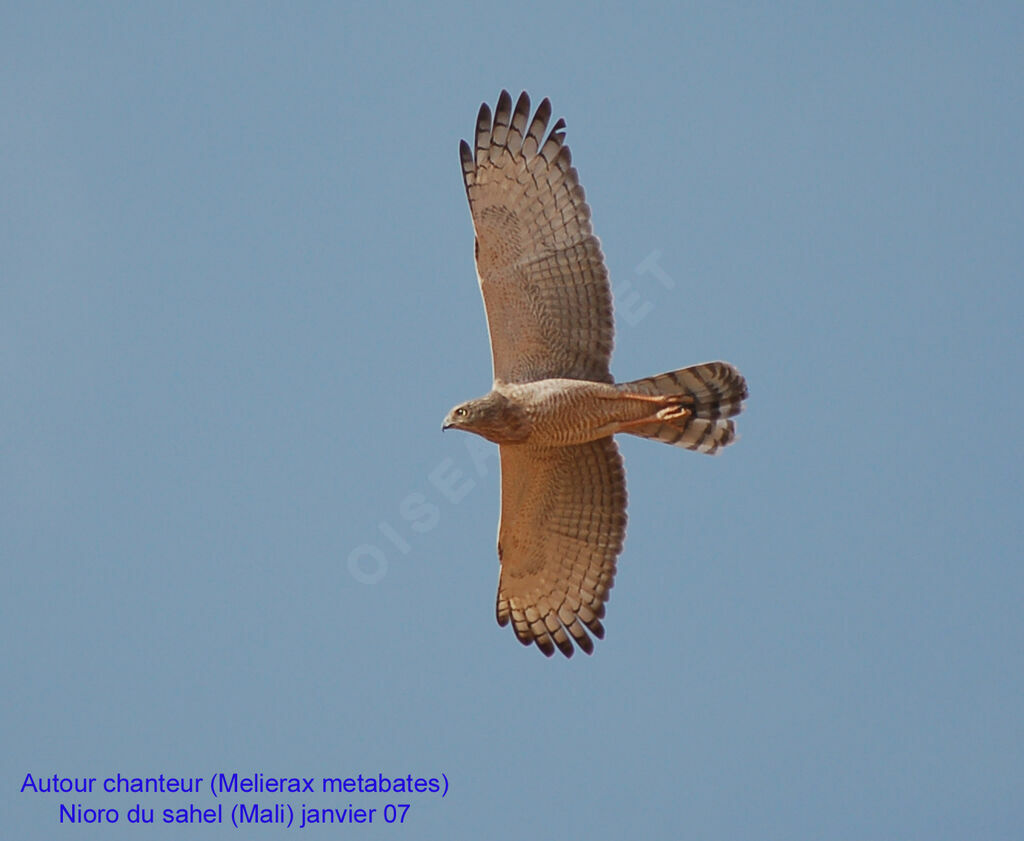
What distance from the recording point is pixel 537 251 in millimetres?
13641

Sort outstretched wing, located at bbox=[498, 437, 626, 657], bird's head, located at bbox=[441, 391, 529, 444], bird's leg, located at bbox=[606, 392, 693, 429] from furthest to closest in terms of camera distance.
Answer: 1. outstretched wing, located at bbox=[498, 437, 626, 657]
2. bird's leg, located at bbox=[606, 392, 693, 429]
3. bird's head, located at bbox=[441, 391, 529, 444]

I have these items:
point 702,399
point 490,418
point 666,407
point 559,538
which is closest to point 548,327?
point 490,418

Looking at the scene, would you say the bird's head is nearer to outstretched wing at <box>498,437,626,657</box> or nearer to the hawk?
the hawk

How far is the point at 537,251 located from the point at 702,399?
1.64 m

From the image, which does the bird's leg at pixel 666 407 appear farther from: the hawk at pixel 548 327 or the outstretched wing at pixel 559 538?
the outstretched wing at pixel 559 538

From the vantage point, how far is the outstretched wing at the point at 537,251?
13.6 metres

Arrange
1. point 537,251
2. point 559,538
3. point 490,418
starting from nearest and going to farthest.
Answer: point 490,418, point 537,251, point 559,538

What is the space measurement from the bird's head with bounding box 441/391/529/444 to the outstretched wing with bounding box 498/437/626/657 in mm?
345

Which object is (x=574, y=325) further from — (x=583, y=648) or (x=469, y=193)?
(x=583, y=648)

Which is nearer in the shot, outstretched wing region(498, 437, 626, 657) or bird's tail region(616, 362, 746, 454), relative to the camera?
bird's tail region(616, 362, 746, 454)

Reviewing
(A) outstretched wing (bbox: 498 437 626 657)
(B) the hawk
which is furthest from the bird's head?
(A) outstretched wing (bbox: 498 437 626 657)

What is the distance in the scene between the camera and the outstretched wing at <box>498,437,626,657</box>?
14070 millimetres

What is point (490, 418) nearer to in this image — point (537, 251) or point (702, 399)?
point (537, 251)

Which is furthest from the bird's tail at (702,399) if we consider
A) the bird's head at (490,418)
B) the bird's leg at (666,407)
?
the bird's head at (490,418)
